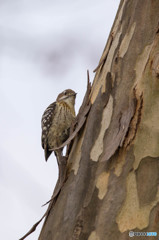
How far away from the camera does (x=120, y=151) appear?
299 centimetres

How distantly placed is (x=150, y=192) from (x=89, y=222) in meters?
0.47

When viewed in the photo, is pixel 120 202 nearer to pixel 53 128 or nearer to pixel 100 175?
pixel 100 175

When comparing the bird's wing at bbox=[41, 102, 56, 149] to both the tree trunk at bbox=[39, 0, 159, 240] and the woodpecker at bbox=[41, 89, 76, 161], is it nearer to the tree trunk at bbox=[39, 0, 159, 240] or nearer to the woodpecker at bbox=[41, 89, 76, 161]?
the woodpecker at bbox=[41, 89, 76, 161]

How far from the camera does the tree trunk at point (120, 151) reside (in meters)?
2.81

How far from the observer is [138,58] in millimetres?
3332

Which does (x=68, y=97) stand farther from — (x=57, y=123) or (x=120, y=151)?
(x=120, y=151)

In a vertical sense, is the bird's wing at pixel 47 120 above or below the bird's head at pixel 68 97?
below

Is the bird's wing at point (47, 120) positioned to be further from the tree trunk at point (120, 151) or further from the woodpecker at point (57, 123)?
the tree trunk at point (120, 151)

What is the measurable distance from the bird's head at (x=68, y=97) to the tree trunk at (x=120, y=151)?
2.79 m

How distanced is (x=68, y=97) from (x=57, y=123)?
0.51 meters

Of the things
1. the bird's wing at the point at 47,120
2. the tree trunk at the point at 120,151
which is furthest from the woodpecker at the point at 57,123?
the tree trunk at the point at 120,151

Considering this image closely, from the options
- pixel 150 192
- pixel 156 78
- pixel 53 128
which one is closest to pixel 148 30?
pixel 156 78

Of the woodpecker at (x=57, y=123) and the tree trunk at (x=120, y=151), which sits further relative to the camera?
the woodpecker at (x=57, y=123)

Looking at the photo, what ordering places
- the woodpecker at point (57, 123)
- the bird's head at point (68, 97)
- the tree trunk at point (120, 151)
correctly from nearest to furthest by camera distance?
the tree trunk at point (120, 151) → the woodpecker at point (57, 123) → the bird's head at point (68, 97)
